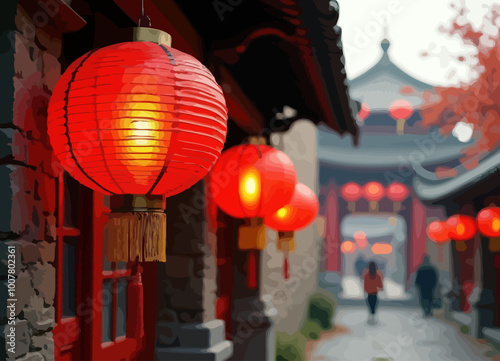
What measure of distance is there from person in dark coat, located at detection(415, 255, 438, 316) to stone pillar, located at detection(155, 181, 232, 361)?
13.4m

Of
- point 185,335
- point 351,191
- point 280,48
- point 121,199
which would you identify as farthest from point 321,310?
point 121,199

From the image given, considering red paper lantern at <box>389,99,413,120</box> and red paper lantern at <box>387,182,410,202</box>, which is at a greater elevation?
red paper lantern at <box>389,99,413,120</box>

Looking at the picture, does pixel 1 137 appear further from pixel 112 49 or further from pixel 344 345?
pixel 344 345

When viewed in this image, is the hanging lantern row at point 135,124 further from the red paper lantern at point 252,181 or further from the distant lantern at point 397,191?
the distant lantern at point 397,191

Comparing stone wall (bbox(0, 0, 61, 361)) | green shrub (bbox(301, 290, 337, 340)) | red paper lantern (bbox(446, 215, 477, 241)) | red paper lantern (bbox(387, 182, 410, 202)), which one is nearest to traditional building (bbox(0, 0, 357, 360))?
stone wall (bbox(0, 0, 61, 361))

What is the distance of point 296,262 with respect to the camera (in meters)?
13.2

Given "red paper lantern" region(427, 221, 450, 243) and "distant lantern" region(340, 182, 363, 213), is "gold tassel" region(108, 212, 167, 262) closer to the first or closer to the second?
"red paper lantern" region(427, 221, 450, 243)

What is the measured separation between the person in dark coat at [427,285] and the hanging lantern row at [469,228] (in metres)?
1.95

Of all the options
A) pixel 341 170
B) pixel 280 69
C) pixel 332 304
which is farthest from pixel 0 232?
pixel 341 170

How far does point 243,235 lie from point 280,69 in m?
1.69

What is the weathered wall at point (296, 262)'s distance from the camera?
10193mm

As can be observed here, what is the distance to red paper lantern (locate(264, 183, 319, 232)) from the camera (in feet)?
21.2

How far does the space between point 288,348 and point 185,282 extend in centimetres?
401

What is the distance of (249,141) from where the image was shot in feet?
18.1
